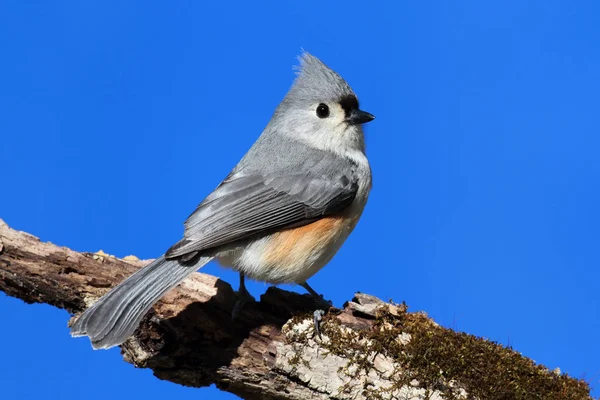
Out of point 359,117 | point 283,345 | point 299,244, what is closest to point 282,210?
point 299,244

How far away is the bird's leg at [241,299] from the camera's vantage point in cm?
467

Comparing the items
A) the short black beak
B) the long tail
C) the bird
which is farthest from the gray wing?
the short black beak

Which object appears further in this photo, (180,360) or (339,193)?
(339,193)

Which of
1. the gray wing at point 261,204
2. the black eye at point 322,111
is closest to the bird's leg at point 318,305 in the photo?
the gray wing at point 261,204

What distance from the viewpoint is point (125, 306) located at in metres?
4.20

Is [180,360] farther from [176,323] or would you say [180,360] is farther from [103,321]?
[103,321]

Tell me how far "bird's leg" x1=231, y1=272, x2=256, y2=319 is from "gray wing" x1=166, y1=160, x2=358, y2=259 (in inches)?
18.1

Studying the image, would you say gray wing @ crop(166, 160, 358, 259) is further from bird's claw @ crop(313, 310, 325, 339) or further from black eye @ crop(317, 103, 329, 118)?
bird's claw @ crop(313, 310, 325, 339)

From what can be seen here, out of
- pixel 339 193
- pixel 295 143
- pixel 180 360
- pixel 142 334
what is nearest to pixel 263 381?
pixel 180 360

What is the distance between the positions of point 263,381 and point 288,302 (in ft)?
1.99

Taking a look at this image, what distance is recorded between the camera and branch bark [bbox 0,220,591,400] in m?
4.15

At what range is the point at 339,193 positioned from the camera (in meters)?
4.81

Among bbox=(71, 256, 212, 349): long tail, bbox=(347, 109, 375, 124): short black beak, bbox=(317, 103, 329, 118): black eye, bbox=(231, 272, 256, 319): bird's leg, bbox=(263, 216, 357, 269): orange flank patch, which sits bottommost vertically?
bbox=(71, 256, 212, 349): long tail

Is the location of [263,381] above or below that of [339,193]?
below
